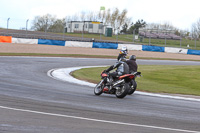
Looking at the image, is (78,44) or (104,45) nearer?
(78,44)

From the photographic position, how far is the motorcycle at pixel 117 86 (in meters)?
12.1

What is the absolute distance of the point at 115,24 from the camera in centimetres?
10281

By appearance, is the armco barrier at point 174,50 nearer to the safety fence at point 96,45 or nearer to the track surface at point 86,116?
the safety fence at point 96,45

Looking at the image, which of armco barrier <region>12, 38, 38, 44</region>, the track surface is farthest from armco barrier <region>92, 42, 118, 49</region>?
the track surface

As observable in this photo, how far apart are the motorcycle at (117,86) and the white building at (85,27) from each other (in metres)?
54.1

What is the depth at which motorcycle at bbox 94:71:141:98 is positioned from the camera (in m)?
12.1

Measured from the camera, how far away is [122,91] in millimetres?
12219

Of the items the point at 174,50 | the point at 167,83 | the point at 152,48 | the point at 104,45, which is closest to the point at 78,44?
the point at 104,45

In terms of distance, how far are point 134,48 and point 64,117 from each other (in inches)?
1589

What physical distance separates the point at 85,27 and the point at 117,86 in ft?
198

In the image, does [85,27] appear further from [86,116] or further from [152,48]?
[86,116]

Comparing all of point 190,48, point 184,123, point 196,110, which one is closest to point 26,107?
point 184,123

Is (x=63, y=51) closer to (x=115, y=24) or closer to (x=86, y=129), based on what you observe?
(x=86, y=129)

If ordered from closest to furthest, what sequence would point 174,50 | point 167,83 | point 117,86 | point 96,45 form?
point 117,86 < point 167,83 < point 96,45 < point 174,50
